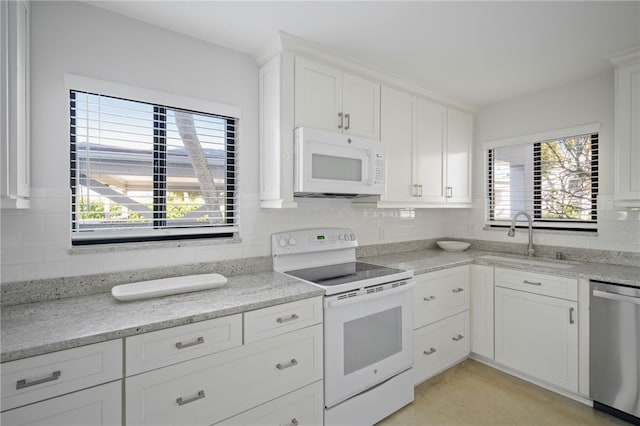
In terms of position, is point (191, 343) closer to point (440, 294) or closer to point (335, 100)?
point (335, 100)

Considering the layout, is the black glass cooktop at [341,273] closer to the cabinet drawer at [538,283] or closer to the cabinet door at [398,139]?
the cabinet door at [398,139]

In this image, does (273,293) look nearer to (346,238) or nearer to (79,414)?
(79,414)

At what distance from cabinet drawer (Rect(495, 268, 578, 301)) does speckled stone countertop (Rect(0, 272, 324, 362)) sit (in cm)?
173

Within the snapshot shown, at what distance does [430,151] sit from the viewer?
3.06 m

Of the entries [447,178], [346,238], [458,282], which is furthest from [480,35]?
[458,282]

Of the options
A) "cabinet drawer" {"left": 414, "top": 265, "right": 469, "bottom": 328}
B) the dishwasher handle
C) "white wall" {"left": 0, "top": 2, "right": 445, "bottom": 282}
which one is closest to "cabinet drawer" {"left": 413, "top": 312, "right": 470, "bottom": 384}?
"cabinet drawer" {"left": 414, "top": 265, "right": 469, "bottom": 328}

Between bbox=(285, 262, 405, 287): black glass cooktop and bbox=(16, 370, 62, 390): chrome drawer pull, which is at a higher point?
bbox=(285, 262, 405, 287): black glass cooktop

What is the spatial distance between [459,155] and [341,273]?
194 centimetres

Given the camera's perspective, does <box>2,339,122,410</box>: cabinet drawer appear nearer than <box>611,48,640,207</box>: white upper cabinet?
Yes

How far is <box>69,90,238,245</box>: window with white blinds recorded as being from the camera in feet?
5.90

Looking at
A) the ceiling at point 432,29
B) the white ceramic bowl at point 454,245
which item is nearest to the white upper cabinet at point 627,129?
the ceiling at point 432,29

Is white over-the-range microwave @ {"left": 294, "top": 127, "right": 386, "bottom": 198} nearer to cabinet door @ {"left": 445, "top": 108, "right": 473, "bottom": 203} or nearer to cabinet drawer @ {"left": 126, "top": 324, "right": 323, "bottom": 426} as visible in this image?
cabinet drawer @ {"left": 126, "top": 324, "right": 323, "bottom": 426}

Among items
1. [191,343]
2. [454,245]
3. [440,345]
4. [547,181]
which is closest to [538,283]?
[440,345]

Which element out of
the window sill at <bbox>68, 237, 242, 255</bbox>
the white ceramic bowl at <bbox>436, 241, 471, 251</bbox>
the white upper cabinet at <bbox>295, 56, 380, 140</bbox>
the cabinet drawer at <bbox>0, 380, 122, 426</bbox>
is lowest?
the cabinet drawer at <bbox>0, 380, 122, 426</bbox>
